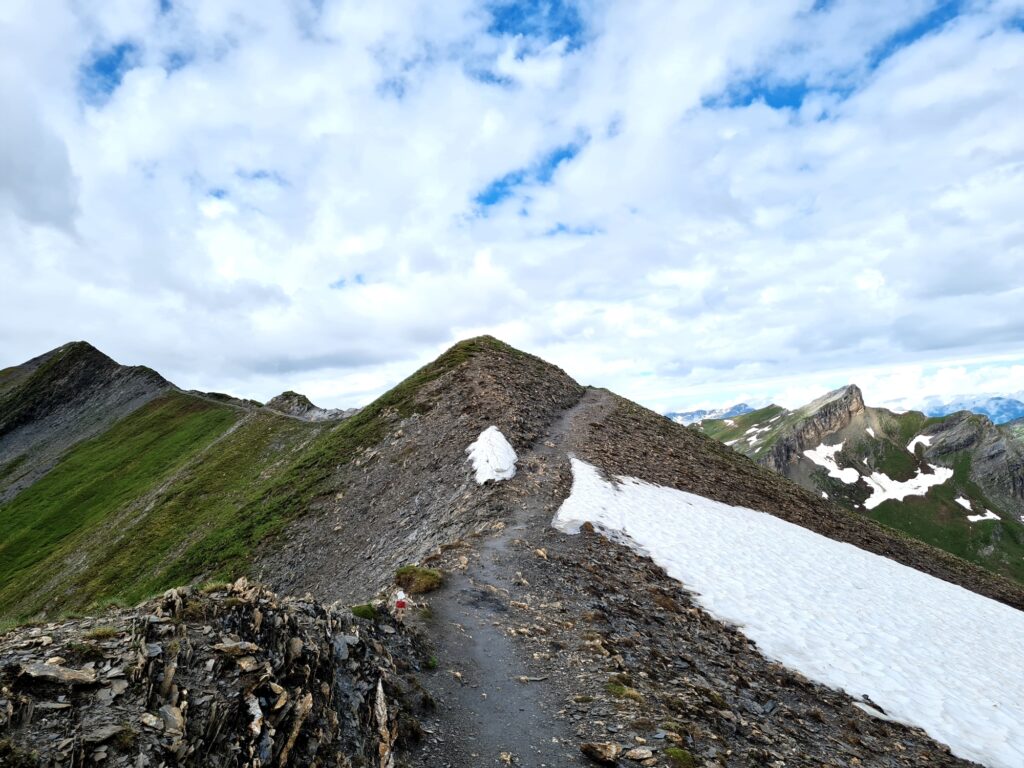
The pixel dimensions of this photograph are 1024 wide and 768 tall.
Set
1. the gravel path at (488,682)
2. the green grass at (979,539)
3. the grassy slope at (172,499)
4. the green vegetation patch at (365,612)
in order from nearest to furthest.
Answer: the gravel path at (488,682), the green vegetation patch at (365,612), the grassy slope at (172,499), the green grass at (979,539)

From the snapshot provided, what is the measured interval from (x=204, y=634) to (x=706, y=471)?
131 ft

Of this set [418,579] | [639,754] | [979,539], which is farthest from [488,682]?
[979,539]

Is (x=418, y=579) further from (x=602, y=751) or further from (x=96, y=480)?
(x=96, y=480)

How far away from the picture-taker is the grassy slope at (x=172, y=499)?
37.8 metres

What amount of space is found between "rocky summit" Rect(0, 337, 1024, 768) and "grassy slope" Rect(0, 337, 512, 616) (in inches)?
17.7

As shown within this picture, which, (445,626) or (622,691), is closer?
(622,691)

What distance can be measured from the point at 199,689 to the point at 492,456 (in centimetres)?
2415

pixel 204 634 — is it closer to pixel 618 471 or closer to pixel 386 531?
pixel 386 531

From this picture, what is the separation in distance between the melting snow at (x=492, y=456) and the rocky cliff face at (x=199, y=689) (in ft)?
60.0

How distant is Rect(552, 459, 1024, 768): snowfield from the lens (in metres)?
17.5

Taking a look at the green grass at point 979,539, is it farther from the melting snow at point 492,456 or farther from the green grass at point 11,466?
the green grass at point 11,466

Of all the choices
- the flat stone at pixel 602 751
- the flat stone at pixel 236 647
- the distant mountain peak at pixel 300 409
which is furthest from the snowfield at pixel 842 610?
the distant mountain peak at pixel 300 409

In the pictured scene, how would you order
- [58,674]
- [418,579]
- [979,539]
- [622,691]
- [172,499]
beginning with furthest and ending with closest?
1. [979,539]
2. [172,499]
3. [418,579]
4. [622,691]
5. [58,674]

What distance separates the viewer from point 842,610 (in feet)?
78.5
